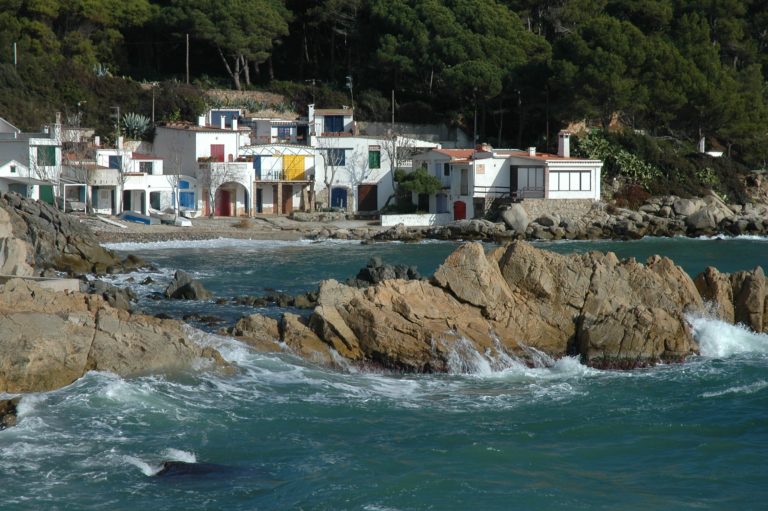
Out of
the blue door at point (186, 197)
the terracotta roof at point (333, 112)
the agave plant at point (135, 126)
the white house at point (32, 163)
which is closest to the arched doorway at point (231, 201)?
the blue door at point (186, 197)

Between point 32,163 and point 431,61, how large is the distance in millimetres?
24973

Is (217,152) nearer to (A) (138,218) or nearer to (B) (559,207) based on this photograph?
(A) (138,218)

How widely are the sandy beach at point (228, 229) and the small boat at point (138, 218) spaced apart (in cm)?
42

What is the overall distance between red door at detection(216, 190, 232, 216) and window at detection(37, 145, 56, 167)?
8208 mm

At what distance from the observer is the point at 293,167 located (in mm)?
60375

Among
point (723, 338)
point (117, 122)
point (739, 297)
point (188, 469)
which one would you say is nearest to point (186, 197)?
point (117, 122)

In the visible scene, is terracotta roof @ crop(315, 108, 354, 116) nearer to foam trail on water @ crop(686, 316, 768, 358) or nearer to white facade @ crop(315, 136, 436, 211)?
white facade @ crop(315, 136, 436, 211)

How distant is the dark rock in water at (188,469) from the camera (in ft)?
56.9

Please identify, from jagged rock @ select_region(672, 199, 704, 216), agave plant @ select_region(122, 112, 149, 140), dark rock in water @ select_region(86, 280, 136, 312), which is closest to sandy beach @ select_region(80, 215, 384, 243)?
agave plant @ select_region(122, 112, 149, 140)

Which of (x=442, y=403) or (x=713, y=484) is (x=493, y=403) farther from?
(x=713, y=484)

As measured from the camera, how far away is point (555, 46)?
65.9 metres

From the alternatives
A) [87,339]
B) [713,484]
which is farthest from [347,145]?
[713,484]

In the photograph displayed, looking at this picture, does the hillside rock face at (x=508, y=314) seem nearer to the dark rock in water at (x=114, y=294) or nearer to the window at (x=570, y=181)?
the dark rock in water at (x=114, y=294)

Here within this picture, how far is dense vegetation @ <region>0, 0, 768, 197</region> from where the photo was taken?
212ft
